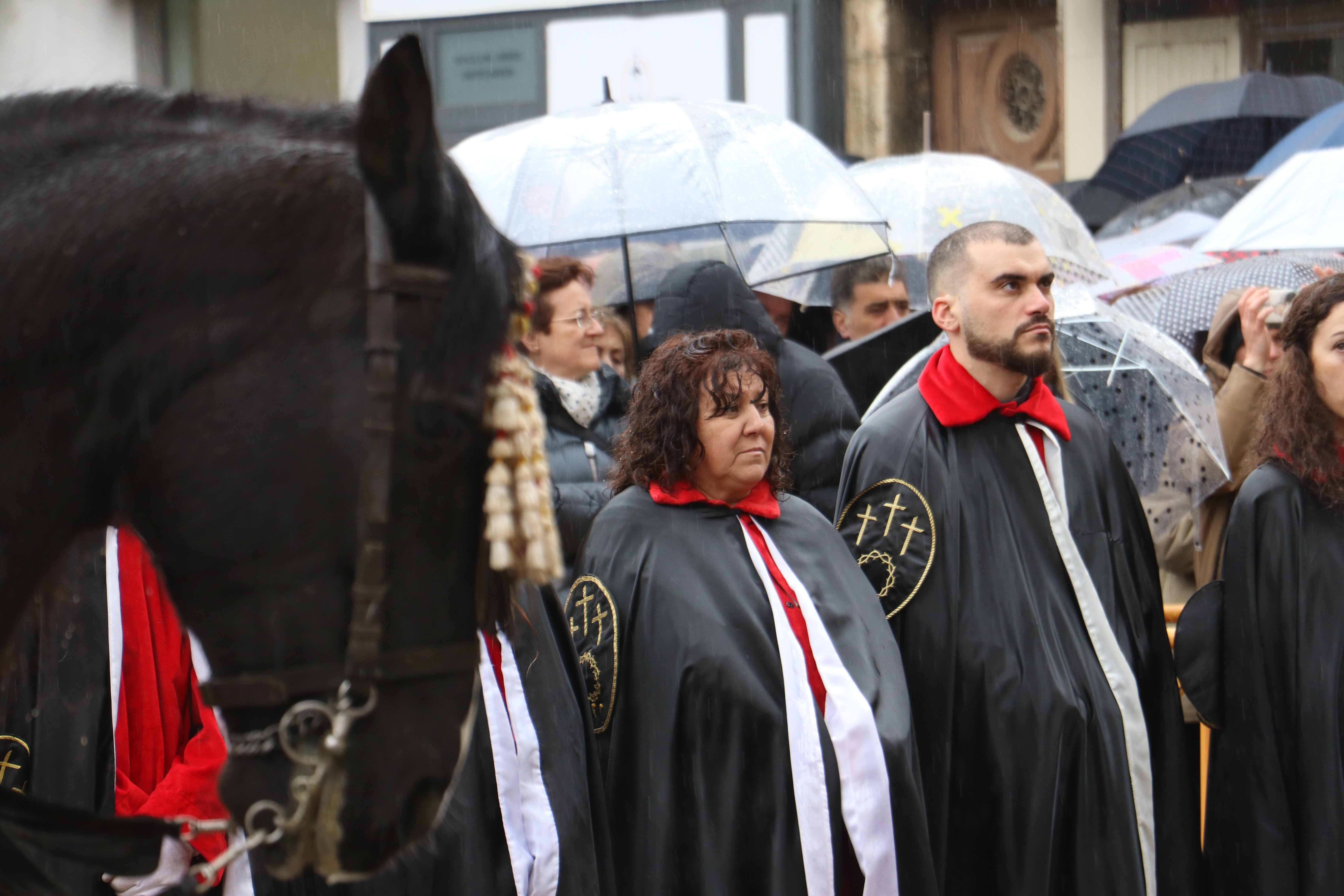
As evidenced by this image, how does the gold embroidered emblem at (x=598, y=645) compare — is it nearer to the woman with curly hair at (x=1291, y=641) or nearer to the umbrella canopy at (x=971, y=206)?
the woman with curly hair at (x=1291, y=641)

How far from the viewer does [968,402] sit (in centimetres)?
423

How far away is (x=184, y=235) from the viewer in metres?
1.48

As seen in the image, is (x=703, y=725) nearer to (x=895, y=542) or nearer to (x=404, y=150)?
(x=895, y=542)

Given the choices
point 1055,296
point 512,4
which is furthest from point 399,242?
point 512,4

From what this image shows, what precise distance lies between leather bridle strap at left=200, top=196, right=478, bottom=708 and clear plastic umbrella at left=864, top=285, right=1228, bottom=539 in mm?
3240

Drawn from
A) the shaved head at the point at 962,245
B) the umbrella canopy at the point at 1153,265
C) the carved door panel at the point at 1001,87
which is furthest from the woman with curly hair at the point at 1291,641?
the carved door panel at the point at 1001,87

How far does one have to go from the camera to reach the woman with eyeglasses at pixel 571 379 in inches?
175

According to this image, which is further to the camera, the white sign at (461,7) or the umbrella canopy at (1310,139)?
the white sign at (461,7)

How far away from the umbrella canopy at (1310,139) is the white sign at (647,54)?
473 centimetres

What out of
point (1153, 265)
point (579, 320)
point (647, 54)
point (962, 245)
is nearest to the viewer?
point (962, 245)

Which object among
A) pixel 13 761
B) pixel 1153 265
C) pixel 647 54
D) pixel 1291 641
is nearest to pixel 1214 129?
pixel 1153 265

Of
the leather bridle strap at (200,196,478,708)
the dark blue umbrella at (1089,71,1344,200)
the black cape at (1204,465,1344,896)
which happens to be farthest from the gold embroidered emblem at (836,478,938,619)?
the dark blue umbrella at (1089,71,1344,200)

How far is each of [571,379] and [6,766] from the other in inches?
88.7

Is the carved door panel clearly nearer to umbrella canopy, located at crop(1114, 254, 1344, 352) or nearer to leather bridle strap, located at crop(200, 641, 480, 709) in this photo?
umbrella canopy, located at crop(1114, 254, 1344, 352)
